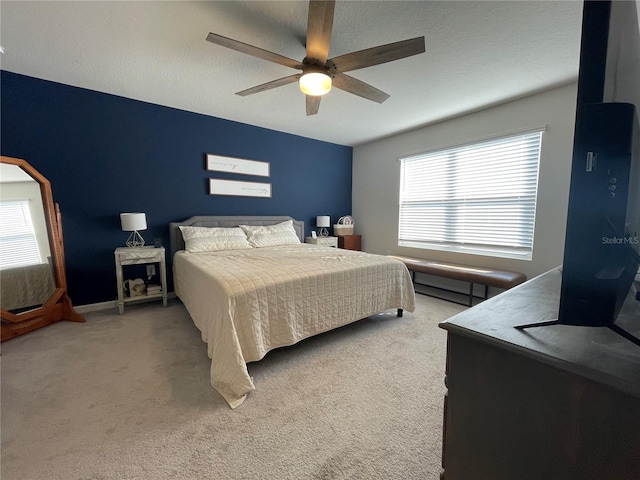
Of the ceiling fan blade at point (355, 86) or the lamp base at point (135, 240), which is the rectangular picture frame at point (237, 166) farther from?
the ceiling fan blade at point (355, 86)

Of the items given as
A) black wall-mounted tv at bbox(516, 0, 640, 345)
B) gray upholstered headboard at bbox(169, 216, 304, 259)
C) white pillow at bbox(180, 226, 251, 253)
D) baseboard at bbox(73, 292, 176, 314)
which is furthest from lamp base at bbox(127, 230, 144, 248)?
black wall-mounted tv at bbox(516, 0, 640, 345)

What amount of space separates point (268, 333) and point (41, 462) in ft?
4.05

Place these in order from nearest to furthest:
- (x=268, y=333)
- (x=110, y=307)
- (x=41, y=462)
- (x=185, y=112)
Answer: (x=41, y=462) → (x=268, y=333) → (x=110, y=307) → (x=185, y=112)

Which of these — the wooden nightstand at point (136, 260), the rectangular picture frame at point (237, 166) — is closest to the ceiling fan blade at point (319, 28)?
the rectangular picture frame at point (237, 166)

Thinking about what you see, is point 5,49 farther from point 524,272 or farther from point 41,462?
point 524,272

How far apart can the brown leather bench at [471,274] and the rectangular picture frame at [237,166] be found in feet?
8.94

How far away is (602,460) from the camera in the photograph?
577 mm

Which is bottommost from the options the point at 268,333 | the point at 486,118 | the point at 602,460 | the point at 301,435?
the point at 301,435

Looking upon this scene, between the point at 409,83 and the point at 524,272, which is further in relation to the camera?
the point at 524,272

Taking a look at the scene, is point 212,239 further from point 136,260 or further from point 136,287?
point 136,287

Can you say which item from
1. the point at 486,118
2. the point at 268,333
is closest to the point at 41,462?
the point at 268,333

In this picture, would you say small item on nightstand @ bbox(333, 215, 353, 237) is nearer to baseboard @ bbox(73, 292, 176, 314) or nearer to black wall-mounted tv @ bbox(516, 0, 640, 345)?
baseboard @ bbox(73, 292, 176, 314)

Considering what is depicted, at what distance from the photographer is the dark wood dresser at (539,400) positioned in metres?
0.56

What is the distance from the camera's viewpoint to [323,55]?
1.85 metres
